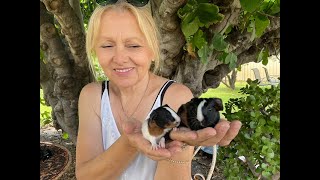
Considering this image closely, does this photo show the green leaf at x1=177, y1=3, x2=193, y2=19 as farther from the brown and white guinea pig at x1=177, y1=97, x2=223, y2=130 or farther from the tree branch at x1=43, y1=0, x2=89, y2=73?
the brown and white guinea pig at x1=177, y1=97, x2=223, y2=130

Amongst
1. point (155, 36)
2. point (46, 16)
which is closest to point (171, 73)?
point (46, 16)

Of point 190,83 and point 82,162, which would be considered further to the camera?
point 190,83

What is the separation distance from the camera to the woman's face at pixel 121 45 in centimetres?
110

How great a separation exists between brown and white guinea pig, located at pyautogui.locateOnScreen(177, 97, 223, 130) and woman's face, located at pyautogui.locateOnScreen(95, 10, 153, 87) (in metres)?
0.28

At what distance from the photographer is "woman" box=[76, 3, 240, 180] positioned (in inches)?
43.0

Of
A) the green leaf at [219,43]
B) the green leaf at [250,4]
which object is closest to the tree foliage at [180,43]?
the green leaf at [219,43]

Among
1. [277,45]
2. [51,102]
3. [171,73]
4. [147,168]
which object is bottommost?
[147,168]

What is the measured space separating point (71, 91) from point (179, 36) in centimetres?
62

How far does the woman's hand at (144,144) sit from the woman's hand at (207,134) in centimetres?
2

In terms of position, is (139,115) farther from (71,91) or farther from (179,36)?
(71,91)

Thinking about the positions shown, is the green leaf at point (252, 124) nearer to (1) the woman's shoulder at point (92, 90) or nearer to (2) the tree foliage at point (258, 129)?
(2) the tree foliage at point (258, 129)

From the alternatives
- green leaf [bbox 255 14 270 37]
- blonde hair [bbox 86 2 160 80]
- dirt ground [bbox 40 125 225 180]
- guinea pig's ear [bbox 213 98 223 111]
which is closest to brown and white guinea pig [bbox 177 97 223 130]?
guinea pig's ear [bbox 213 98 223 111]

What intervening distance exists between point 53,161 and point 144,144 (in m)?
2.03

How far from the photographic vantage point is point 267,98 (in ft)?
5.58
